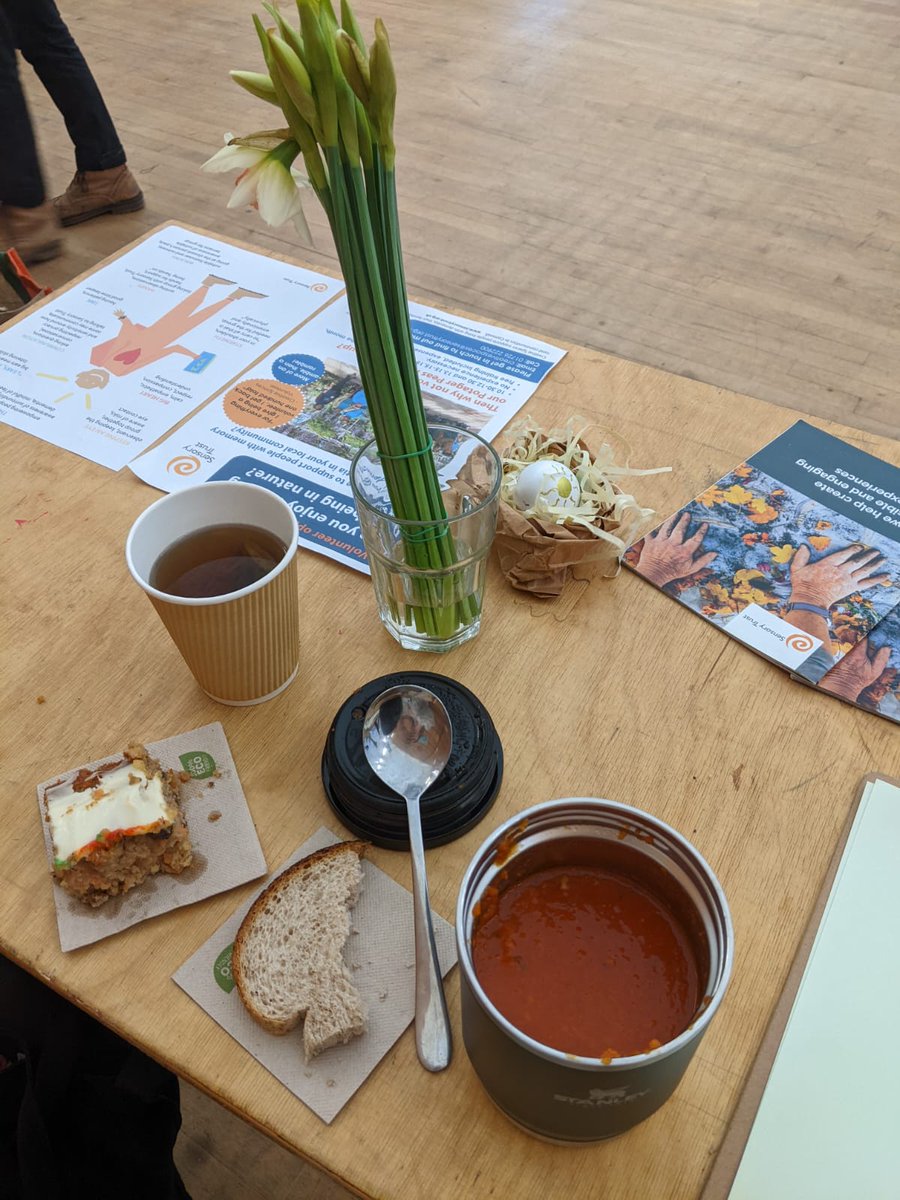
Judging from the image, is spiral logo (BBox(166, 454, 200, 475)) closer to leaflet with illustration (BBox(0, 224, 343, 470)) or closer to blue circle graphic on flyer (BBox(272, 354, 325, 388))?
leaflet with illustration (BBox(0, 224, 343, 470))

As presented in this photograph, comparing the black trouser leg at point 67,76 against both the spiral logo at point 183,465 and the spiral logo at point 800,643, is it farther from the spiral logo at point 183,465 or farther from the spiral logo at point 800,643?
the spiral logo at point 800,643

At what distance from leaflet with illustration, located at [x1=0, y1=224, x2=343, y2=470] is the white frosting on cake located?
1.16ft

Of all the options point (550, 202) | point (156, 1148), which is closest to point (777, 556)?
point (156, 1148)

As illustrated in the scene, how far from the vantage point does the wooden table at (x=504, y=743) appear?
0.48 meters

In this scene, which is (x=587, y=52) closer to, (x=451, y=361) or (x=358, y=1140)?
(x=451, y=361)

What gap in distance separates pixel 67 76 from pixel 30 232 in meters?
0.46

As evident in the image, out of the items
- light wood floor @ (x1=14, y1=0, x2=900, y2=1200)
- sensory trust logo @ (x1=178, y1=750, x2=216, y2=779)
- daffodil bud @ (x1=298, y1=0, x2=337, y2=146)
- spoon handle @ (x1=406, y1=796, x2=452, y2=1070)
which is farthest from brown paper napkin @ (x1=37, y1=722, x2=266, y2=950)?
light wood floor @ (x1=14, y1=0, x2=900, y2=1200)

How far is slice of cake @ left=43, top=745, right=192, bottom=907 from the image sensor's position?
0.56m

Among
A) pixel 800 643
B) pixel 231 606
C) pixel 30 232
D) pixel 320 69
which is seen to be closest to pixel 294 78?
pixel 320 69

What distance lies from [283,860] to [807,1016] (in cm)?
32

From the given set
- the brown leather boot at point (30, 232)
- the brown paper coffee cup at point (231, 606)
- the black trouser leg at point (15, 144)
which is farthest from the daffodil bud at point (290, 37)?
the brown leather boot at point (30, 232)

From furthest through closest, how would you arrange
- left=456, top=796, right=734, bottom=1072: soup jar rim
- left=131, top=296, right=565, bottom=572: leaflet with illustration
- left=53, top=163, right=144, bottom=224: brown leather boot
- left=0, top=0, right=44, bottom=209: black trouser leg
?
left=53, top=163, right=144, bottom=224: brown leather boot < left=0, top=0, right=44, bottom=209: black trouser leg < left=131, top=296, right=565, bottom=572: leaflet with illustration < left=456, top=796, right=734, bottom=1072: soup jar rim

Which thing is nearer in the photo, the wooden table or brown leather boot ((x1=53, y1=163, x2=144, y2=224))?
the wooden table

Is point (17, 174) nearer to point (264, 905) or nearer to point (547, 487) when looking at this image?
point (547, 487)
